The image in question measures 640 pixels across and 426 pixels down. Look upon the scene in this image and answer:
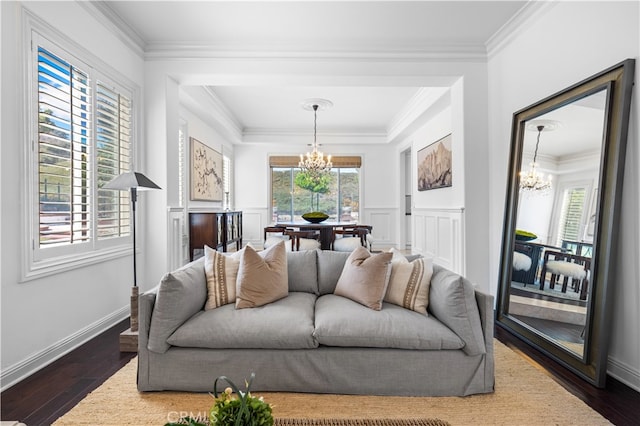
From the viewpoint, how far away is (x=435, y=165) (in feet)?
Answer: 18.6

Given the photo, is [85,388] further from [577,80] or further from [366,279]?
[577,80]

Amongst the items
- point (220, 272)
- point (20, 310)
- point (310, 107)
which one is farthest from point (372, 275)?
point (310, 107)

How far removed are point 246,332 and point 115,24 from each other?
10.0ft

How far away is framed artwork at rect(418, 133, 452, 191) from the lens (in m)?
5.20

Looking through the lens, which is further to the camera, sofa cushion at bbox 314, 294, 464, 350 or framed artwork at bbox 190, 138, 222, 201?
framed artwork at bbox 190, 138, 222, 201

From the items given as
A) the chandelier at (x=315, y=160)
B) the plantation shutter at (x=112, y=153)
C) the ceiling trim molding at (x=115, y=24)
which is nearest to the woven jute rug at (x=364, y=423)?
the plantation shutter at (x=112, y=153)

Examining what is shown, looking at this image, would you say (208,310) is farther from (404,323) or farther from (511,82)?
(511,82)

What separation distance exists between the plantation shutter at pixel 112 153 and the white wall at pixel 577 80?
12.4ft

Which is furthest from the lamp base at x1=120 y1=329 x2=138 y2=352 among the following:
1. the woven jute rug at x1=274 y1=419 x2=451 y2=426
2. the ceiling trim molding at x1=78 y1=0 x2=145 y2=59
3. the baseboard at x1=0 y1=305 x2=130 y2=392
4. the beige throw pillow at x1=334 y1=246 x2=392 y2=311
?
the ceiling trim molding at x1=78 y1=0 x2=145 y2=59

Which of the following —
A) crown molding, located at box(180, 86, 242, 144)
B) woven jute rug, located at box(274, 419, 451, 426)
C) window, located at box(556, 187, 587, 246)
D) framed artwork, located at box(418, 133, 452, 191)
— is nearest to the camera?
woven jute rug, located at box(274, 419, 451, 426)

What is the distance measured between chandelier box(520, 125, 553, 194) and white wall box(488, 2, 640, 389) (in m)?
0.37

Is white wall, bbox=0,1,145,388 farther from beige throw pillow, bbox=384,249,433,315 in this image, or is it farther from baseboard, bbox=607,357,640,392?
baseboard, bbox=607,357,640,392

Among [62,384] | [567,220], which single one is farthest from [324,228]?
[62,384]

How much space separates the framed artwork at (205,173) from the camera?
17.7ft
